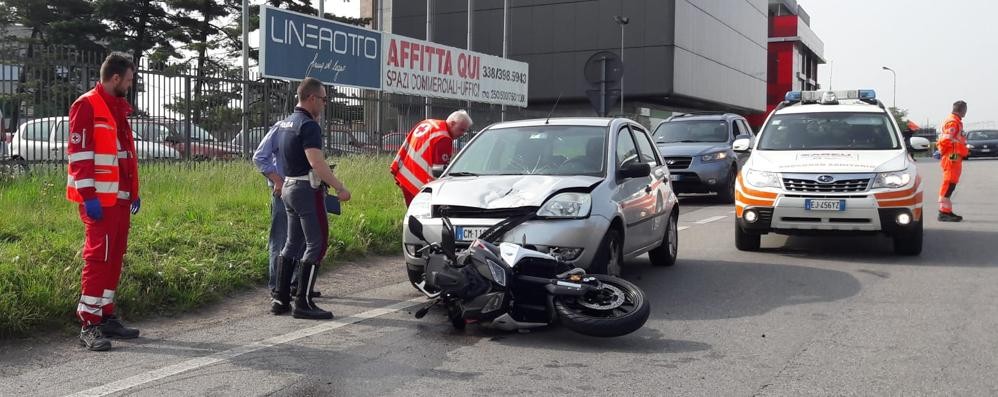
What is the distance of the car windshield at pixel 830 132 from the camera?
10641 mm

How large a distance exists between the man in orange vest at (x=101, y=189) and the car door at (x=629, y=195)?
11.9 ft

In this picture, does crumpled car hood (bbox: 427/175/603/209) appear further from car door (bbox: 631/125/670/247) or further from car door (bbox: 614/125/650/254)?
car door (bbox: 631/125/670/247)

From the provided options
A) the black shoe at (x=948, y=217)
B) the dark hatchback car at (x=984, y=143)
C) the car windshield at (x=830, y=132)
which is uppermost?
the dark hatchback car at (x=984, y=143)

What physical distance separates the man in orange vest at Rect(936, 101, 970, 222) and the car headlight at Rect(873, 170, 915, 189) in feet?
14.2

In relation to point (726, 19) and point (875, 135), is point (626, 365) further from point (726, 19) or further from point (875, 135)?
point (726, 19)

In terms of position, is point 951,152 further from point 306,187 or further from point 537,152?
point 306,187

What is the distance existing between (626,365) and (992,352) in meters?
2.22

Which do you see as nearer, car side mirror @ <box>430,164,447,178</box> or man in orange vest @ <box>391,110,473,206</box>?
car side mirror @ <box>430,164,447,178</box>

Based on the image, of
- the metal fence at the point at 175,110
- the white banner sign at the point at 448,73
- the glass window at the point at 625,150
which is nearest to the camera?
the glass window at the point at 625,150

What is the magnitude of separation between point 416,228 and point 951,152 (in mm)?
9476

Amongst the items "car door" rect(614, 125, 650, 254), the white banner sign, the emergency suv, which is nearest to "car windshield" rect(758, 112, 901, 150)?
the emergency suv

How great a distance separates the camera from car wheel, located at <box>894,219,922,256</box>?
9614mm

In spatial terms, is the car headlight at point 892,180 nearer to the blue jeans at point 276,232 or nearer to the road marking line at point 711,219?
the road marking line at point 711,219

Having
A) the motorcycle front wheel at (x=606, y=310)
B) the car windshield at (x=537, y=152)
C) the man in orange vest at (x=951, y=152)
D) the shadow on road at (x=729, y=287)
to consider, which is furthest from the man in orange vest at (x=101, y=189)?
the man in orange vest at (x=951, y=152)
